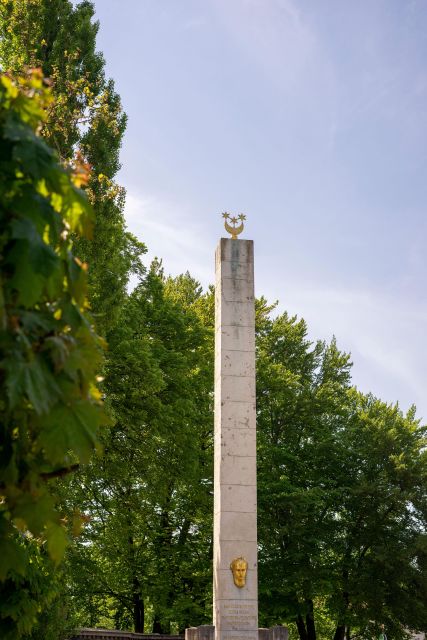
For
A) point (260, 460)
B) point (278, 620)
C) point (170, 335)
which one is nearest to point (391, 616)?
point (278, 620)

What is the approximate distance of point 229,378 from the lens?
59.1 ft

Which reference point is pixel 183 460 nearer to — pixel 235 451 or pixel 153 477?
pixel 153 477

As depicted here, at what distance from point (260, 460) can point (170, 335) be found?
670 centimetres

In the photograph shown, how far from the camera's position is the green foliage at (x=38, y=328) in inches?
112

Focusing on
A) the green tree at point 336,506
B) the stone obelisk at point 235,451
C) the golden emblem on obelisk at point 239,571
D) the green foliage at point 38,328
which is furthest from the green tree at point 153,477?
the green foliage at point 38,328

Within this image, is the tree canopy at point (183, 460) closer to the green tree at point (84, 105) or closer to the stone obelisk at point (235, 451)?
the green tree at point (84, 105)

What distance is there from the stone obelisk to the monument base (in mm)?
171

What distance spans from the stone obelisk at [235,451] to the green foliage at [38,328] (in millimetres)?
14296

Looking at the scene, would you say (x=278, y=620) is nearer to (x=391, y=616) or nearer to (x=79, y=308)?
(x=391, y=616)

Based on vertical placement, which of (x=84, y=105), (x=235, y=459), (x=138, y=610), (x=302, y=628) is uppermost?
(x=84, y=105)

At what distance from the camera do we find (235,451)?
17.6 meters

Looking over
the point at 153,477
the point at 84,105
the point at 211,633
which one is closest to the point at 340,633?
the point at 153,477

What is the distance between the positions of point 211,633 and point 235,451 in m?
3.86

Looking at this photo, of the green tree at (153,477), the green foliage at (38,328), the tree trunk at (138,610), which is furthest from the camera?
the tree trunk at (138,610)
